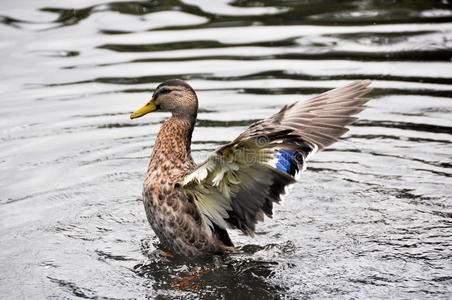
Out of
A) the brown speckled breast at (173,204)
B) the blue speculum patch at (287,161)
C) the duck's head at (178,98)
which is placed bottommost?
the brown speckled breast at (173,204)

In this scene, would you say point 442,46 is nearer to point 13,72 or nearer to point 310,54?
point 310,54

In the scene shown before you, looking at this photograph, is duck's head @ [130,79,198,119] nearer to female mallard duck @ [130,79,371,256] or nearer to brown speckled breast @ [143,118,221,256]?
female mallard duck @ [130,79,371,256]

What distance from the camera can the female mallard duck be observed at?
4.71 m

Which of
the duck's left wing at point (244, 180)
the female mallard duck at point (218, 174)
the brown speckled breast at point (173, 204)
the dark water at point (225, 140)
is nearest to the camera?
the duck's left wing at point (244, 180)

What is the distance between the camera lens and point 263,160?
4.45 meters

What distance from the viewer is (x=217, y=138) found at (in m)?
7.47

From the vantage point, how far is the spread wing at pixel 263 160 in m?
4.35

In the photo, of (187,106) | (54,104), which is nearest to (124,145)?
(54,104)

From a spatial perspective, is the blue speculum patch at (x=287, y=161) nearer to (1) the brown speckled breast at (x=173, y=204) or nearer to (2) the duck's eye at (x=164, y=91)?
(1) the brown speckled breast at (x=173, y=204)

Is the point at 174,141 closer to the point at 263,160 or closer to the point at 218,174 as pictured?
the point at 218,174

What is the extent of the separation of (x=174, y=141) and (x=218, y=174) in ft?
3.10

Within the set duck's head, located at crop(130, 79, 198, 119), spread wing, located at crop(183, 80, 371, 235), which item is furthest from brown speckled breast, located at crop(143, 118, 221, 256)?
duck's head, located at crop(130, 79, 198, 119)

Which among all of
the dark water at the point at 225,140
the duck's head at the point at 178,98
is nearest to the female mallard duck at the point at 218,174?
the duck's head at the point at 178,98

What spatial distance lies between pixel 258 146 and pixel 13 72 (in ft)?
21.0
